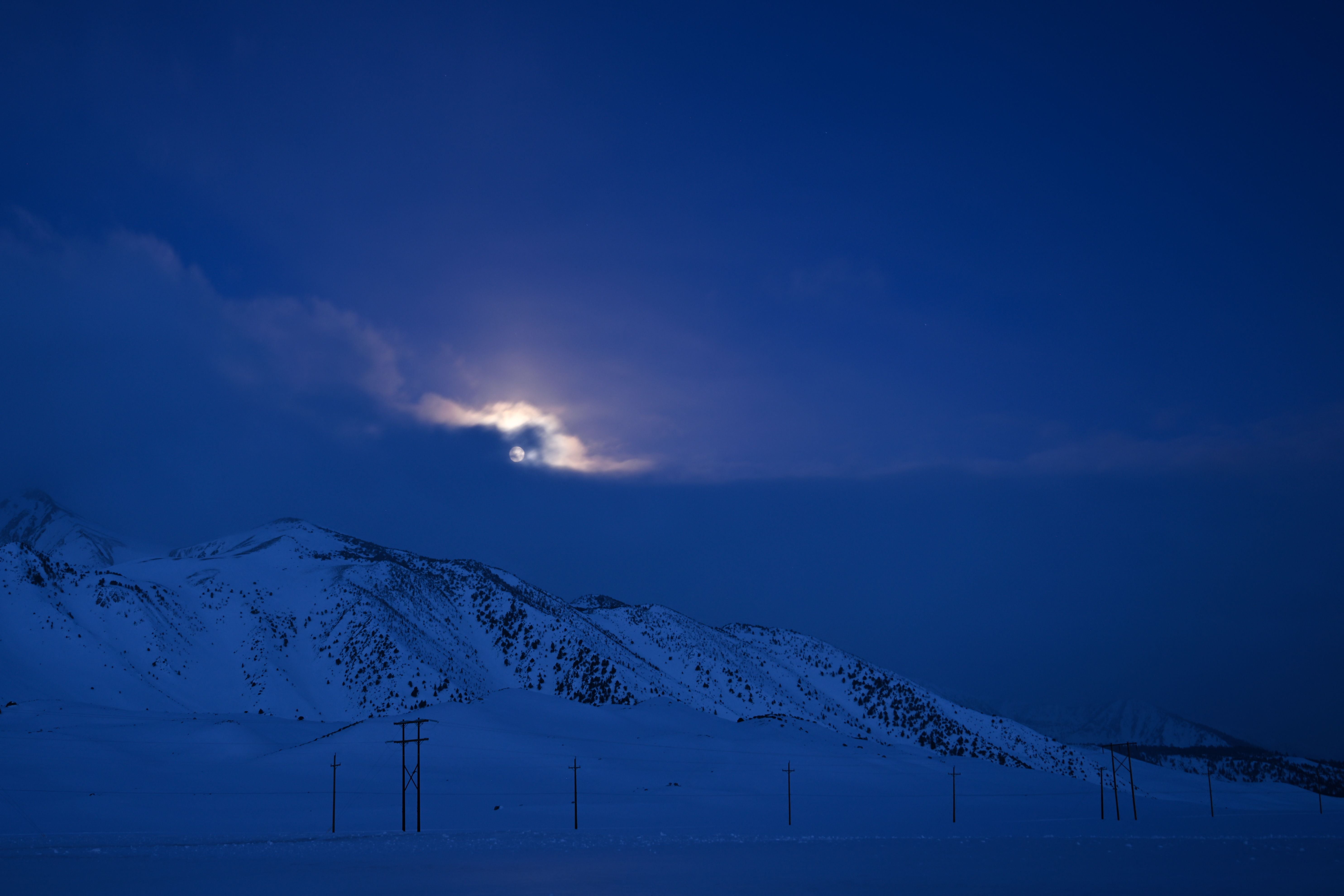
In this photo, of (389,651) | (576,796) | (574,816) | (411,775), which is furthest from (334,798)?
(389,651)

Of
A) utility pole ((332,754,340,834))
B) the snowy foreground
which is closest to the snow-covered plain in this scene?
the snowy foreground

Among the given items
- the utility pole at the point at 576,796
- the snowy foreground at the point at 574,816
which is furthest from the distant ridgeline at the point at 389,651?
the utility pole at the point at 576,796

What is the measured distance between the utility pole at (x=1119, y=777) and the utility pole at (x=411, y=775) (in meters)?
47.9

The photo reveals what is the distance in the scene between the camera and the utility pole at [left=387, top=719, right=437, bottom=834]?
196ft

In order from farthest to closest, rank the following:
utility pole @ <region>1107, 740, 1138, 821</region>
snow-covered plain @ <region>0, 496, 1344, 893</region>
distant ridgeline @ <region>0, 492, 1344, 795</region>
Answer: distant ridgeline @ <region>0, 492, 1344, 795</region>, utility pole @ <region>1107, 740, 1138, 821</region>, snow-covered plain @ <region>0, 496, 1344, 893</region>

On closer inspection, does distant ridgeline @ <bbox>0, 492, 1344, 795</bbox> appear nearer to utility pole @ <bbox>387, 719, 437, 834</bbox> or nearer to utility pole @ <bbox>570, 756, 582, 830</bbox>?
utility pole @ <bbox>570, 756, 582, 830</bbox>

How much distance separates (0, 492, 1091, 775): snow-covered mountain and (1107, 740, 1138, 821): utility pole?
32.5ft

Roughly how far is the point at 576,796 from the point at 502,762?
2202 centimetres

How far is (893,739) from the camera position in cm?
14338

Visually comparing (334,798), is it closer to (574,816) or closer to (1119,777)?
(574,816)

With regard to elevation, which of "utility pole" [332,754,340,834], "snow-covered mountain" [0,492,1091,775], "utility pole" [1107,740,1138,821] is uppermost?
"snow-covered mountain" [0,492,1091,775]

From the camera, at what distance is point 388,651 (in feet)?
426

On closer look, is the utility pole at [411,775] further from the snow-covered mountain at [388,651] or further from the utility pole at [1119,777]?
the utility pole at [1119,777]

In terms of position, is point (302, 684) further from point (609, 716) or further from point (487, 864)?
point (487, 864)
